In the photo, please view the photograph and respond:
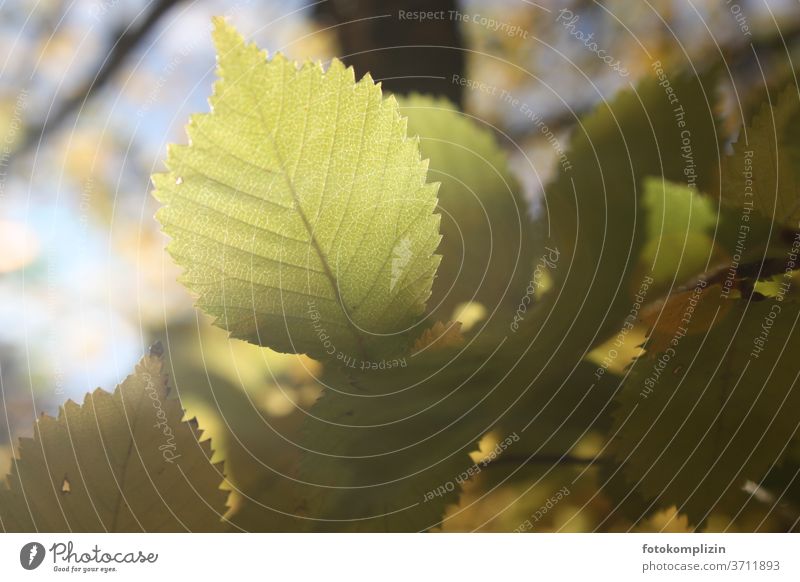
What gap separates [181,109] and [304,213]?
0.41 ft

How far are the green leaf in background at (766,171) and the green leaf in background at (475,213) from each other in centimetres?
6

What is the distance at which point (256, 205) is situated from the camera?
0.46 feet

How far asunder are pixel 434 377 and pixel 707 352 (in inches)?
2.7

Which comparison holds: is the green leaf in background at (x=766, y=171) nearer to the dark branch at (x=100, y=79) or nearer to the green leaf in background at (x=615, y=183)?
the green leaf in background at (x=615, y=183)

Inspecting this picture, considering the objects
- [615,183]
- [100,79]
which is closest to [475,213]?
[615,183]

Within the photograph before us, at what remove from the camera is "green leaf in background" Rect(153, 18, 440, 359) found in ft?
0.44

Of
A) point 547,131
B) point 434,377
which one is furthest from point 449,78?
point 434,377

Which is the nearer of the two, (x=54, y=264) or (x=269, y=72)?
(x=269, y=72)

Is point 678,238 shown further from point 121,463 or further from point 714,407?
point 121,463

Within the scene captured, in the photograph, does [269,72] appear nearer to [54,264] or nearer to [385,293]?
[385,293]

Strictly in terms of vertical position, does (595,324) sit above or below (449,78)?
below

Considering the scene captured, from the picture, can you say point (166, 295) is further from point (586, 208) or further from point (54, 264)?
point (586, 208)

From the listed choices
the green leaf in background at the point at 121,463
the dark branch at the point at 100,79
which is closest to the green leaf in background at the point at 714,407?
the green leaf in background at the point at 121,463

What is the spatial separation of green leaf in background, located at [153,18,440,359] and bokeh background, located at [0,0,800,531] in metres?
0.08
